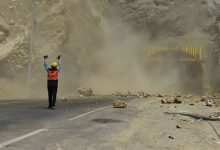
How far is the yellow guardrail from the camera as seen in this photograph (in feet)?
138

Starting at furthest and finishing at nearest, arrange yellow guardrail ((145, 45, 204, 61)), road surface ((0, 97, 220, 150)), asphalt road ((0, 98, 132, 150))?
yellow guardrail ((145, 45, 204, 61))
road surface ((0, 97, 220, 150))
asphalt road ((0, 98, 132, 150))

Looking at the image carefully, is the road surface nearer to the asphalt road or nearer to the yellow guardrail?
the asphalt road

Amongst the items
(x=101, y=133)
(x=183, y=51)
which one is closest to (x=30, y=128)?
(x=101, y=133)

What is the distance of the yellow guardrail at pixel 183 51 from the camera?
42.0 m

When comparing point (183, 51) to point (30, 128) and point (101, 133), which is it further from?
point (30, 128)

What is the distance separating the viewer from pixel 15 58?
35.5 metres

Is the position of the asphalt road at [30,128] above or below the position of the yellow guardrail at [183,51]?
below

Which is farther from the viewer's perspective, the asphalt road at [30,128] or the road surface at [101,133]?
the road surface at [101,133]

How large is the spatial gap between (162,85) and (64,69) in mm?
11044

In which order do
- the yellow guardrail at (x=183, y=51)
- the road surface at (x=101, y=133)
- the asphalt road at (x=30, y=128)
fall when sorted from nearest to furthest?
the asphalt road at (x=30, y=128)
the road surface at (x=101, y=133)
the yellow guardrail at (x=183, y=51)

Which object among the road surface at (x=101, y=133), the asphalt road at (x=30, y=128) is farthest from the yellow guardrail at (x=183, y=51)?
the asphalt road at (x=30, y=128)

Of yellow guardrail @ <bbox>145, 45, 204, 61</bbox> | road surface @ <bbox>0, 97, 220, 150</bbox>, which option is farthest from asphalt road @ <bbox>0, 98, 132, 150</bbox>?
yellow guardrail @ <bbox>145, 45, 204, 61</bbox>

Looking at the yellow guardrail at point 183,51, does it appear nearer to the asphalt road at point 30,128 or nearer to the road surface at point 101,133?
the road surface at point 101,133

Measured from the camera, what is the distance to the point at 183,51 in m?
42.8
